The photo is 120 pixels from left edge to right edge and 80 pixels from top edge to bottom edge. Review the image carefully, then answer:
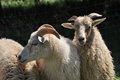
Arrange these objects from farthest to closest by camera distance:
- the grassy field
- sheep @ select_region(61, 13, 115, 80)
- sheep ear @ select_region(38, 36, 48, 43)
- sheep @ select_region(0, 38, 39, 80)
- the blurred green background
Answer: the grassy field < the blurred green background < sheep @ select_region(61, 13, 115, 80) < sheep @ select_region(0, 38, 39, 80) < sheep ear @ select_region(38, 36, 48, 43)

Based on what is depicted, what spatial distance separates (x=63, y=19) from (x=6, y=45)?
533 cm

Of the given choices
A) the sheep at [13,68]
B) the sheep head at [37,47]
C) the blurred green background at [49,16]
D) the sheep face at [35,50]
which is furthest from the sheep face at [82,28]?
the blurred green background at [49,16]

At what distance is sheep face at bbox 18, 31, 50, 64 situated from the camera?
4.35m

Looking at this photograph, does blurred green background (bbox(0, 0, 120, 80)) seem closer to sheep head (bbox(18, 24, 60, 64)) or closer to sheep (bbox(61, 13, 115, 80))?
sheep (bbox(61, 13, 115, 80))

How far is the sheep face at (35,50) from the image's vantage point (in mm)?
4348

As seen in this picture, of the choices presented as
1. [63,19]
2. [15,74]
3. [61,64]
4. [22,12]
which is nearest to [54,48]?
[61,64]

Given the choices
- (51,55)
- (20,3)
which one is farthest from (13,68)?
(20,3)

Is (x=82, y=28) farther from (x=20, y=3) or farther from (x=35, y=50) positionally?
(x=20, y=3)

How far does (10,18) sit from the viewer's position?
1012 cm

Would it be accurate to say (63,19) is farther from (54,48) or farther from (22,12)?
(54,48)

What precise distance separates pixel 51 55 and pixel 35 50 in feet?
1.12

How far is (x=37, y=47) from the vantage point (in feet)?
14.5

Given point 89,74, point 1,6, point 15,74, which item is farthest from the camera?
point 1,6

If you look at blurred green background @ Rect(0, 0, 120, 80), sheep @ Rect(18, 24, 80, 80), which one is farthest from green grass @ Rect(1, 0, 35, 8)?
sheep @ Rect(18, 24, 80, 80)
